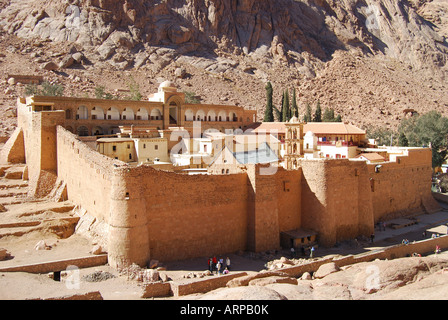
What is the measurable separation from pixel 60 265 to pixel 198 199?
214 inches

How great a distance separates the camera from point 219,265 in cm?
1566

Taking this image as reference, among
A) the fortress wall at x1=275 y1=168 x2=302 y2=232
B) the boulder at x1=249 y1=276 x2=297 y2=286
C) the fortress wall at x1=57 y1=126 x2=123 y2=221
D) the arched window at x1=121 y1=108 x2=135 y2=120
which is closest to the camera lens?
the boulder at x1=249 y1=276 x2=297 y2=286

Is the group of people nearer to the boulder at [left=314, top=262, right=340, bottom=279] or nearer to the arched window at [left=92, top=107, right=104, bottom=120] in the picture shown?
the boulder at [left=314, top=262, right=340, bottom=279]

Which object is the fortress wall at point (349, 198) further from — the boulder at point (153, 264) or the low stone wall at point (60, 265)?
the low stone wall at point (60, 265)

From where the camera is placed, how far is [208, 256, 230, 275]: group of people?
1563 centimetres

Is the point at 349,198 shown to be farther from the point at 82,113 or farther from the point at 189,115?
the point at 189,115

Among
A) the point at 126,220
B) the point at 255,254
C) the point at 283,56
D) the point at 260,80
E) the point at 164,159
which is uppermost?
the point at 283,56

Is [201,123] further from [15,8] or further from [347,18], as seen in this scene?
[347,18]

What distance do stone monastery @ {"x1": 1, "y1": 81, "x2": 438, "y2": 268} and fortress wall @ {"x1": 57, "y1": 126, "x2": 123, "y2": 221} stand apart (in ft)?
0.15

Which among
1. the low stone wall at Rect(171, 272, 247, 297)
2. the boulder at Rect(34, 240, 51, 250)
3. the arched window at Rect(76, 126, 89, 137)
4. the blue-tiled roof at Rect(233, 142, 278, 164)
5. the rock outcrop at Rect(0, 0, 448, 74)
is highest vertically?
the rock outcrop at Rect(0, 0, 448, 74)

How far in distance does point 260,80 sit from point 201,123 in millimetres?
27366

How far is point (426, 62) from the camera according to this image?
236 ft

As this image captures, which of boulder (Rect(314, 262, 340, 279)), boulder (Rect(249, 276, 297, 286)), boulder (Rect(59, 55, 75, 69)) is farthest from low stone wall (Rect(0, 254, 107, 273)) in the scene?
boulder (Rect(59, 55, 75, 69))
